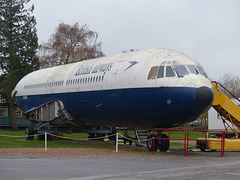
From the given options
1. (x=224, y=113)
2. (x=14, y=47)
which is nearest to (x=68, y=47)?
(x=14, y=47)

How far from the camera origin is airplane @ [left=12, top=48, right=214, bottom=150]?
721 inches

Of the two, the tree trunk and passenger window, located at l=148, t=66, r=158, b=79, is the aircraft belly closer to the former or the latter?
passenger window, located at l=148, t=66, r=158, b=79

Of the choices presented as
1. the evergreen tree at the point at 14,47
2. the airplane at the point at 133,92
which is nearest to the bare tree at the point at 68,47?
the evergreen tree at the point at 14,47

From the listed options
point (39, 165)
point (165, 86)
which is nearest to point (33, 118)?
point (165, 86)

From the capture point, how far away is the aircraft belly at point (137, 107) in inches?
718

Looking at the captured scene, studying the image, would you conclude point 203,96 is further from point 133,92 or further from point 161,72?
point 133,92

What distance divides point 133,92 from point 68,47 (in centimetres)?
3656

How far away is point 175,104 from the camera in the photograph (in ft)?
59.9

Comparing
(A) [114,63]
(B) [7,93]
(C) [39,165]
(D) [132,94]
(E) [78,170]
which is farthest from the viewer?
(B) [7,93]

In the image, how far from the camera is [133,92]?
1958 cm

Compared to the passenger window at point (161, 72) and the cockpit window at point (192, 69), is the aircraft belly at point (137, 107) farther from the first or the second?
the cockpit window at point (192, 69)

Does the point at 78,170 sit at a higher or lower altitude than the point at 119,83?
lower

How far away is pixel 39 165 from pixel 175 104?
7013 millimetres

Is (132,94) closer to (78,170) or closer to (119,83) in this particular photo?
(119,83)
